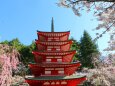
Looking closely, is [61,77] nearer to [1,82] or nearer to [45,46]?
[45,46]

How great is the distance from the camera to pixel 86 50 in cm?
4894

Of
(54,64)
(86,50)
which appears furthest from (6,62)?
(86,50)

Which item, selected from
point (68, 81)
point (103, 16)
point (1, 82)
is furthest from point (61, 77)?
point (103, 16)

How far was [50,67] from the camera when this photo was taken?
21500 millimetres

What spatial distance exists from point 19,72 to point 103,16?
3662cm

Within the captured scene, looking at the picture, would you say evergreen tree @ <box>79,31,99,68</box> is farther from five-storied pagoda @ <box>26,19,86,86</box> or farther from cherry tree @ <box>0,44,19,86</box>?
cherry tree @ <box>0,44,19,86</box>

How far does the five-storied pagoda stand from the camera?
20.7m

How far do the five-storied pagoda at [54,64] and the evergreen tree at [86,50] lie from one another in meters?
22.4

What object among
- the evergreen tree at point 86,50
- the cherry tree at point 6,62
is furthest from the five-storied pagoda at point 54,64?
the evergreen tree at point 86,50

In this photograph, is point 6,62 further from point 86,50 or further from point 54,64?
point 86,50

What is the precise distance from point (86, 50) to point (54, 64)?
1103 inches

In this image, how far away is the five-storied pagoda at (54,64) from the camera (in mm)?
20672

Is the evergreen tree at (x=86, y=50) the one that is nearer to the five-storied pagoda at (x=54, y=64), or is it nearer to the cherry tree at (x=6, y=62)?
the five-storied pagoda at (x=54, y=64)

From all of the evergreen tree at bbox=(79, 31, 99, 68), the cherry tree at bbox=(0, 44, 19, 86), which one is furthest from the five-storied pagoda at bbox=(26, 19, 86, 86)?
the evergreen tree at bbox=(79, 31, 99, 68)
